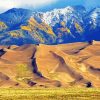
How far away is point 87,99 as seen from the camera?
287 ft

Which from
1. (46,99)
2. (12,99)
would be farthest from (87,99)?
(12,99)

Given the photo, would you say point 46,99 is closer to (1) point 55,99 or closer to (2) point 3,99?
(1) point 55,99

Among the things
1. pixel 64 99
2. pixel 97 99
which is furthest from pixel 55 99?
pixel 97 99

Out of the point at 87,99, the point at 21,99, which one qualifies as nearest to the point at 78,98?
the point at 87,99

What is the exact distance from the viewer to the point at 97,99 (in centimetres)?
8662

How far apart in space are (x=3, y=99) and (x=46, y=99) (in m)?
8.11

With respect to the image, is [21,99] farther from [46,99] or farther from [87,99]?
[87,99]

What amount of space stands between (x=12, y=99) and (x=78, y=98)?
12.7 m

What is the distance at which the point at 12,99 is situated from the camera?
290 ft

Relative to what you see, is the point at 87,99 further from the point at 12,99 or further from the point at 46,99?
the point at 12,99

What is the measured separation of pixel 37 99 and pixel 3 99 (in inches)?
252

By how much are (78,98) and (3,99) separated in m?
14.4

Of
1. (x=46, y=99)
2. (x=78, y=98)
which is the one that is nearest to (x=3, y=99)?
(x=46, y=99)

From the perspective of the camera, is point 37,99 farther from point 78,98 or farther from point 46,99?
point 78,98
